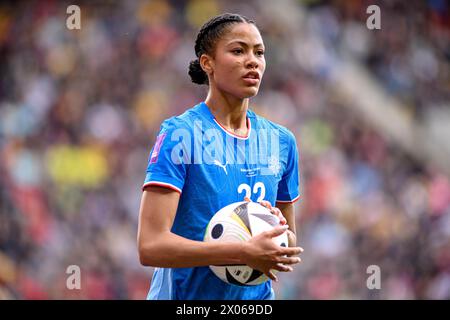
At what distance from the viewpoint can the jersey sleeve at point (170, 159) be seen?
303 centimetres

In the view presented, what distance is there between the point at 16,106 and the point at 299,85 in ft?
10.2

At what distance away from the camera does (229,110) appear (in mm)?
3338

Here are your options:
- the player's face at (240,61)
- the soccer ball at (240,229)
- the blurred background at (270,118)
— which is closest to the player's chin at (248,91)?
the player's face at (240,61)

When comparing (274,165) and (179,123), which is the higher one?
(179,123)

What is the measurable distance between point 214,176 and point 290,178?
0.57 m

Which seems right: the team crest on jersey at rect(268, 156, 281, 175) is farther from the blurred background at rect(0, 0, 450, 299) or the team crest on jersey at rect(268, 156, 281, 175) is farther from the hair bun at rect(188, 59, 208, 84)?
the blurred background at rect(0, 0, 450, 299)

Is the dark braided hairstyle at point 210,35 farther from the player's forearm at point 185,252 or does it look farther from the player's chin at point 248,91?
the player's forearm at point 185,252

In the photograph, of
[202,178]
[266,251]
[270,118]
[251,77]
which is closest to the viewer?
[266,251]

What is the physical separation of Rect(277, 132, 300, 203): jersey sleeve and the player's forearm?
0.76 meters

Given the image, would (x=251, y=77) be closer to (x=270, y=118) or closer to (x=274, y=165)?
(x=274, y=165)

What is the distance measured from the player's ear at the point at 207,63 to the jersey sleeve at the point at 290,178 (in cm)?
51

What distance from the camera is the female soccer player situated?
9.62 feet

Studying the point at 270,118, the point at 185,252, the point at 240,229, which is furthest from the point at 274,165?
the point at 270,118

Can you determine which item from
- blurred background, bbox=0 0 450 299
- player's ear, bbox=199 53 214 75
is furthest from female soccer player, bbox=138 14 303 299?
blurred background, bbox=0 0 450 299
